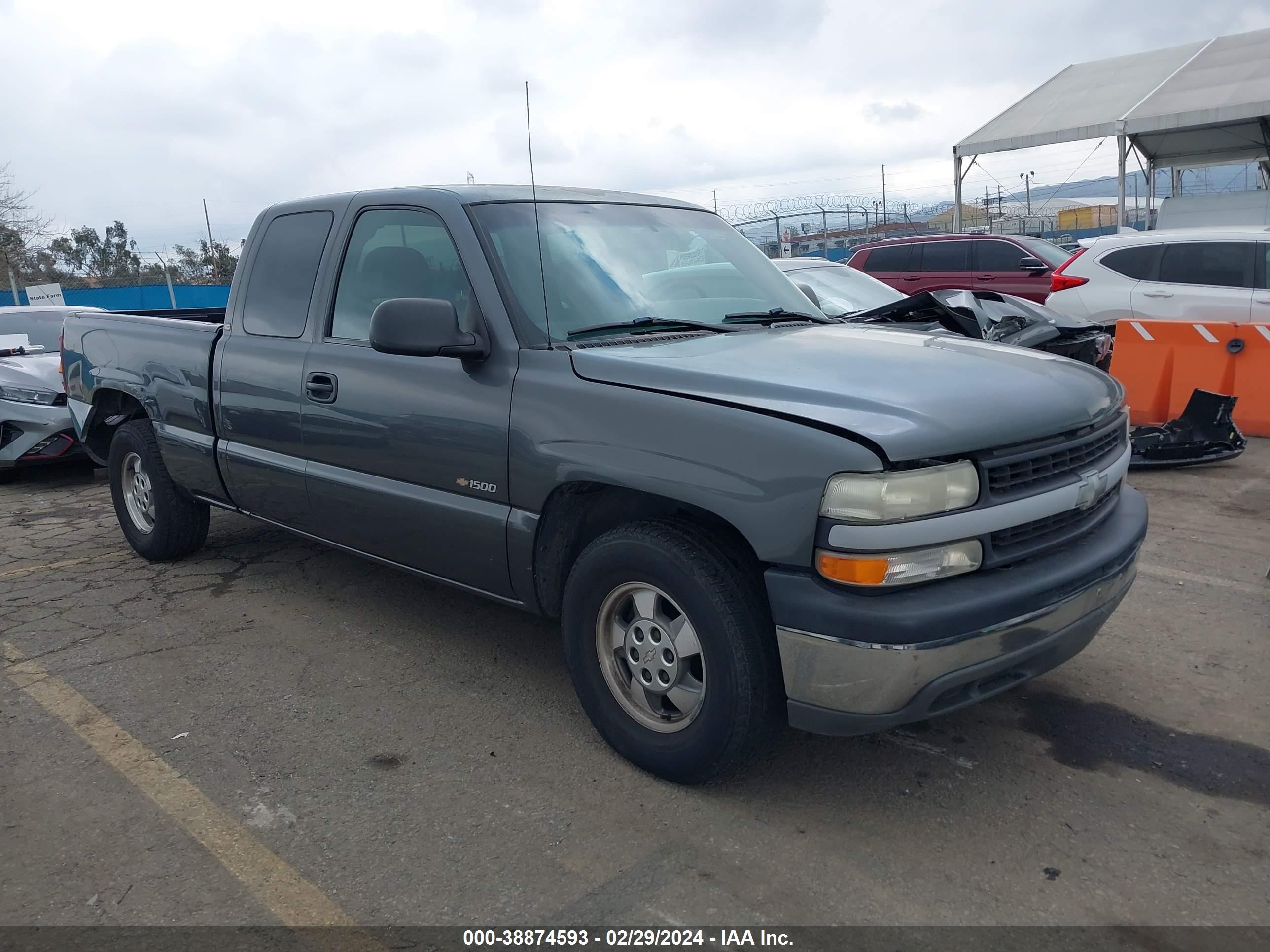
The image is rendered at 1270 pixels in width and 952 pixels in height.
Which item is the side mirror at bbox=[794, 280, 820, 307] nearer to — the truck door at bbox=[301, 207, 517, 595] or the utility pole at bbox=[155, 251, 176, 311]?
the truck door at bbox=[301, 207, 517, 595]

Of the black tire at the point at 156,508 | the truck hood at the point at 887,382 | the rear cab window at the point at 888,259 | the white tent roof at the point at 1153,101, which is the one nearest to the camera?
the truck hood at the point at 887,382

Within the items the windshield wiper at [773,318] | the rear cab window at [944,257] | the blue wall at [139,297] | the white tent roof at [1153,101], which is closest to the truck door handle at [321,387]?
the windshield wiper at [773,318]

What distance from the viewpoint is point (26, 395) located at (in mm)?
8016

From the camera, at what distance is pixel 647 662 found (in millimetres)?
3107

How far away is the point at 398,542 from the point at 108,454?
2.99 m

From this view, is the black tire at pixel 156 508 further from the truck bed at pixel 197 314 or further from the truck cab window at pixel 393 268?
the truck cab window at pixel 393 268

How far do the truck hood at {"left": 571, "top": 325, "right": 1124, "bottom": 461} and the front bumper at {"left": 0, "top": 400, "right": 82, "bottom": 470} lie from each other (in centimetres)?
643

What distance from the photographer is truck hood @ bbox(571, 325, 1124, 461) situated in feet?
8.77

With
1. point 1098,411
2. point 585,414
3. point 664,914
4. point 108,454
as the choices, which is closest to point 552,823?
point 664,914

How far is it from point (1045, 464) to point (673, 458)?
106 cm

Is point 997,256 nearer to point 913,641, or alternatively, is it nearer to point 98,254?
point 913,641

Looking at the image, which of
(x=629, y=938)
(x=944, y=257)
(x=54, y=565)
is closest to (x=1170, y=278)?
(x=944, y=257)

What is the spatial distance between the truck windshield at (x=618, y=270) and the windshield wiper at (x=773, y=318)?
34 mm

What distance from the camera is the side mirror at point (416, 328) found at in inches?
129
